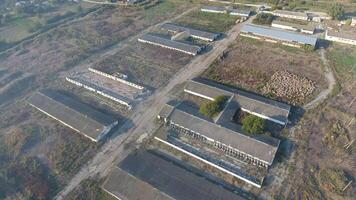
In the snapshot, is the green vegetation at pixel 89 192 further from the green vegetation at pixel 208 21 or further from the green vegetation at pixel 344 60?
the green vegetation at pixel 208 21

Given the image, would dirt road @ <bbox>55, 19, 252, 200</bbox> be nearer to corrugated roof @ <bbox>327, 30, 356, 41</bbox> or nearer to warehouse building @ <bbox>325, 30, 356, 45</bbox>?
warehouse building @ <bbox>325, 30, 356, 45</bbox>

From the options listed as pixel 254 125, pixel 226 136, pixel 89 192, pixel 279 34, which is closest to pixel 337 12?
pixel 279 34

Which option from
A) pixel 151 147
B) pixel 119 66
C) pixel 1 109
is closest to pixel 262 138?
pixel 151 147

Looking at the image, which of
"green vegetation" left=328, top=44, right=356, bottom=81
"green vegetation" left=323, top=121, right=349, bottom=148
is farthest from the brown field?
"green vegetation" left=323, top=121, right=349, bottom=148

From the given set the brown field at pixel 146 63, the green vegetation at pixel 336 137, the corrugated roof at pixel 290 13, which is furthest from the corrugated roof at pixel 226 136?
the corrugated roof at pixel 290 13

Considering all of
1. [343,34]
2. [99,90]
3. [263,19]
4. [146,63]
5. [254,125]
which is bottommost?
[99,90]

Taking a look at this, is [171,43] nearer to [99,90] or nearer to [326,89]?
[99,90]
